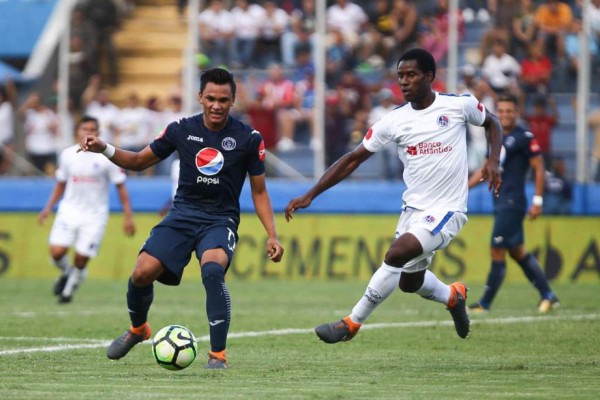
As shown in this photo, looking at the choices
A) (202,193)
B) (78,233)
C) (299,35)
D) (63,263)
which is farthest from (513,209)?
(299,35)

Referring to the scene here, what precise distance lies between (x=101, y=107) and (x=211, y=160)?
14.9 meters

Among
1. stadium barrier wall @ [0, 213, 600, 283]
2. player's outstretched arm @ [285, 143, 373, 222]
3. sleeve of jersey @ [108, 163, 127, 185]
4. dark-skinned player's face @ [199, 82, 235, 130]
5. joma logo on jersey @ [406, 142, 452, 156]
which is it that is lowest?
stadium barrier wall @ [0, 213, 600, 283]

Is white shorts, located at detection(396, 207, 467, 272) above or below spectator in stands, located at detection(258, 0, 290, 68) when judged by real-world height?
below

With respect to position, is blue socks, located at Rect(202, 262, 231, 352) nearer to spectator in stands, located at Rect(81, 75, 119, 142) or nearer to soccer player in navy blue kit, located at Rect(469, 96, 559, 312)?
soccer player in navy blue kit, located at Rect(469, 96, 559, 312)

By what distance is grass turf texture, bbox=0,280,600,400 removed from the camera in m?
8.23

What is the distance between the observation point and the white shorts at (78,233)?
17.4 metres

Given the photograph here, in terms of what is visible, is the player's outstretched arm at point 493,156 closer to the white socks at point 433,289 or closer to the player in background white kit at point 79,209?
the white socks at point 433,289

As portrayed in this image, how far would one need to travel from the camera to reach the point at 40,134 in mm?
23922

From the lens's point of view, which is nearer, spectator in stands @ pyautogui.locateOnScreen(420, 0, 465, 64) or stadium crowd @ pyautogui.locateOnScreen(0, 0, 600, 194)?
stadium crowd @ pyautogui.locateOnScreen(0, 0, 600, 194)

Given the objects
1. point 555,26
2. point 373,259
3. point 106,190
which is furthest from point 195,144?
point 555,26

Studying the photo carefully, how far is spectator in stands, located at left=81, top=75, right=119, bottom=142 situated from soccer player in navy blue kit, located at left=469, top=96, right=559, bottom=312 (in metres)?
10.1

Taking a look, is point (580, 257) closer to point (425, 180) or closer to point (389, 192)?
point (389, 192)

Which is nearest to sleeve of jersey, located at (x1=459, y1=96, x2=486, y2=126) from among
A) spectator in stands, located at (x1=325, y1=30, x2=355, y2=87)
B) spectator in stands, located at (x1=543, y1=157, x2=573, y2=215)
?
spectator in stands, located at (x1=543, y1=157, x2=573, y2=215)

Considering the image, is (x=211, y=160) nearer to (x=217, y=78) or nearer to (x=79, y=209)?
(x=217, y=78)
